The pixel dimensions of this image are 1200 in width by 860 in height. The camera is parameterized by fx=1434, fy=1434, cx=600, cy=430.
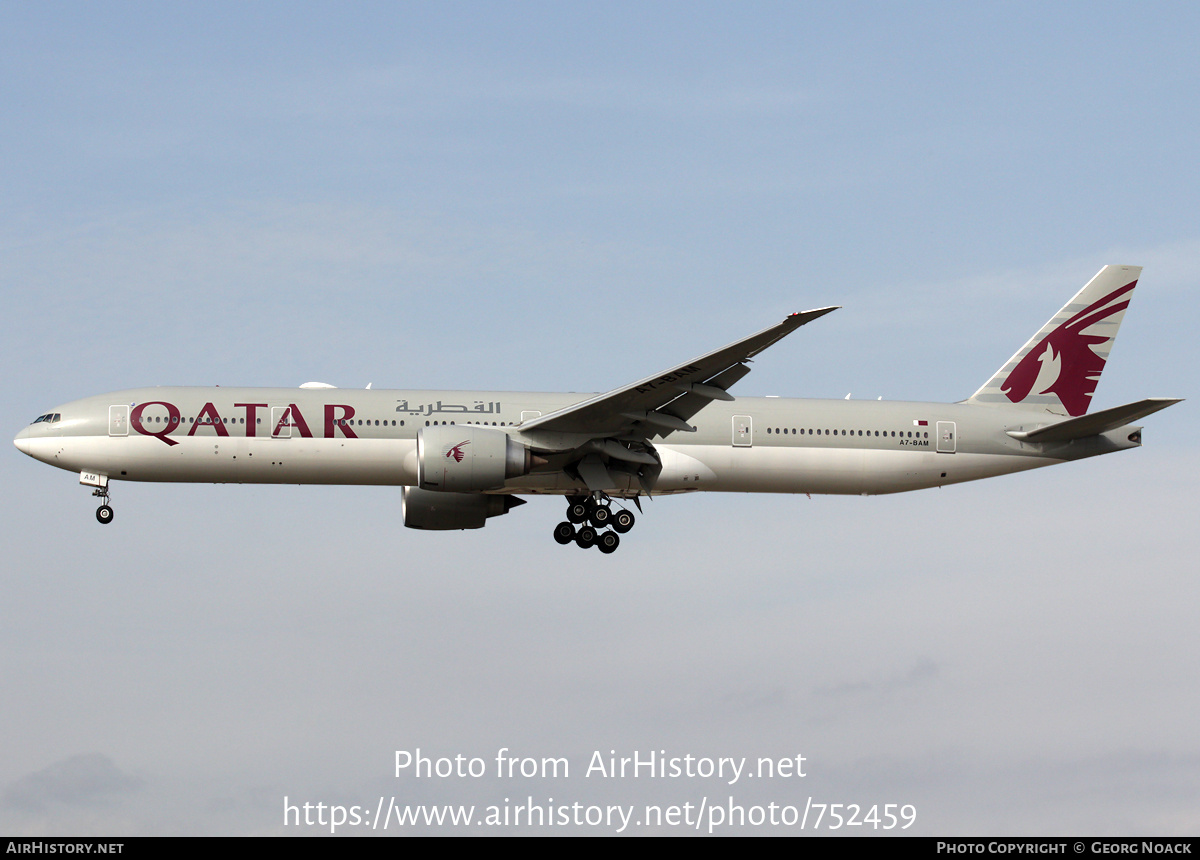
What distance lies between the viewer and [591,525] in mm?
35250

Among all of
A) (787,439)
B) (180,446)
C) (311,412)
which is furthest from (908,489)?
(180,446)

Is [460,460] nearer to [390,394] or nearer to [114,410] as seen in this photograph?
[390,394]

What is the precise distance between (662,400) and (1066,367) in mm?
12778

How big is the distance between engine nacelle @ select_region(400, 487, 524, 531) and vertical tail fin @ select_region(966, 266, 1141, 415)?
42.7 ft

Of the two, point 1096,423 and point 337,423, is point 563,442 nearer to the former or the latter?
point 337,423

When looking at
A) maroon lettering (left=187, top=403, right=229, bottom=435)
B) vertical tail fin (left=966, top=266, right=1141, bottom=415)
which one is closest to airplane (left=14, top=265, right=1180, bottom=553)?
maroon lettering (left=187, top=403, right=229, bottom=435)

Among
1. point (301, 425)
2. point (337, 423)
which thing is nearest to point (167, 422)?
point (301, 425)

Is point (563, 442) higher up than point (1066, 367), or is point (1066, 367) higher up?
point (1066, 367)

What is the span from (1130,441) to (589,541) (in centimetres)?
1398

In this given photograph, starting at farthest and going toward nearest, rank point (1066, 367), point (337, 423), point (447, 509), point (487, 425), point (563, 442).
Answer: point (1066, 367) < point (447, 509) < point (487, 425) < point (337, 423) < point (563, 442)

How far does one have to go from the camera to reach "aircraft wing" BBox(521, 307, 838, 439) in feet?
100

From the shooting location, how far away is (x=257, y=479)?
33.8 metres

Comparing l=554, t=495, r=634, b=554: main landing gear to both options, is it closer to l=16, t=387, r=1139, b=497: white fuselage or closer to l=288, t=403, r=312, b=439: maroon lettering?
l=16, t=387, r=1139, b=497: white fuselage

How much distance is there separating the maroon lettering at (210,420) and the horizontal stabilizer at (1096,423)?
19637mm
